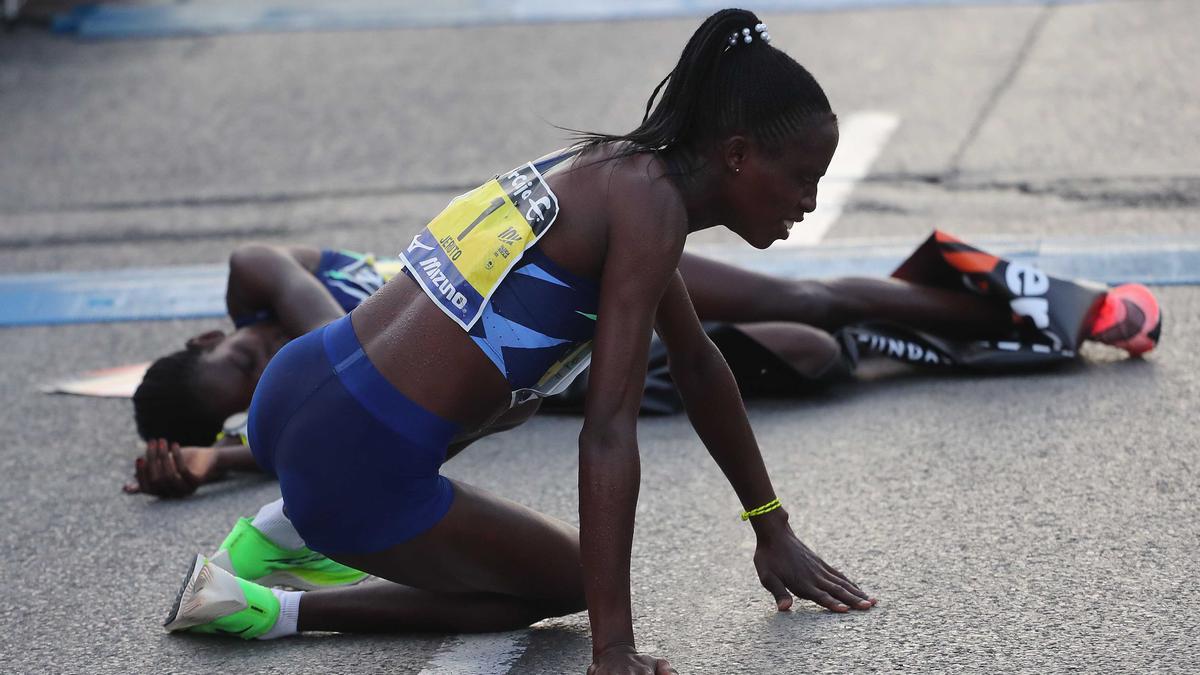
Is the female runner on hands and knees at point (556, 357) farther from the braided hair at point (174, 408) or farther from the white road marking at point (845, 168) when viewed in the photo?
the white road marking at point (845, 168)

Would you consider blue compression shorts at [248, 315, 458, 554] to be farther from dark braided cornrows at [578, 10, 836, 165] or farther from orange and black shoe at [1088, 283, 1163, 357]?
orange and black shoe at [1088, 283, 1163, 357]

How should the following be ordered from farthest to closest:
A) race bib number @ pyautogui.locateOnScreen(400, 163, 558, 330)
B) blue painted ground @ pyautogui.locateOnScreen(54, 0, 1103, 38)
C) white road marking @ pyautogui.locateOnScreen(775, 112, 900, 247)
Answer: blue painted ground @ pyautogui.locateOnScreen(54, 0, 1103, 38)
white road marking @ pyautogui.locateOnScreen(775, 112, 900, 247)
race bib number @ pyautogui.locateOnScreen(400, 163, 558, 330)

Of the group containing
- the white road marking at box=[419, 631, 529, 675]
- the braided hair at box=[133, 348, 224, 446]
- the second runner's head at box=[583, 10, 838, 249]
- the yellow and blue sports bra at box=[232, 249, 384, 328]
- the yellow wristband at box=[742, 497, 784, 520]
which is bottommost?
the braided hair at box=[133, 348, 224, 446]

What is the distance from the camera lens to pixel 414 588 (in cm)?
324

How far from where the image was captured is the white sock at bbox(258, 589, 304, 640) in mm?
3307

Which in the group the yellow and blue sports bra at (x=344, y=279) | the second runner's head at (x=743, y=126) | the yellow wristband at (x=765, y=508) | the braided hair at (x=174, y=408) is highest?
the second runner's head at (x=743, y=126)

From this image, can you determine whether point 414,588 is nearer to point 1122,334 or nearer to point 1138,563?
point 1138,563

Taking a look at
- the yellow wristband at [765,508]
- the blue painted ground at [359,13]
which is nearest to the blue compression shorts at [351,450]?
the yellow wristband at [765,508]

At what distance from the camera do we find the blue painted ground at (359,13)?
1020 cm

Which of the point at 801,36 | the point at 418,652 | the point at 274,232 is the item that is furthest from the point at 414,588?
the point at 801,36

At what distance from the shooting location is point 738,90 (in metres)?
2.79

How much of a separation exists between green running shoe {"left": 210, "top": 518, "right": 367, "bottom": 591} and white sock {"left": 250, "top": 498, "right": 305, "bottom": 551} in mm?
15

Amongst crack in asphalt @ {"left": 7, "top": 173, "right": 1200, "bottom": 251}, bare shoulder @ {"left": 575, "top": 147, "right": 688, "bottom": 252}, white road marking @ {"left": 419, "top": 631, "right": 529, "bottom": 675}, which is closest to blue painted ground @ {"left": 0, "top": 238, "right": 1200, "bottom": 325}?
crack in asphalt @ {"left": 7, "top": 173, "right": 1200, "bottom": 251}

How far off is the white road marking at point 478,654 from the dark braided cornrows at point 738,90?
3.75 feet
